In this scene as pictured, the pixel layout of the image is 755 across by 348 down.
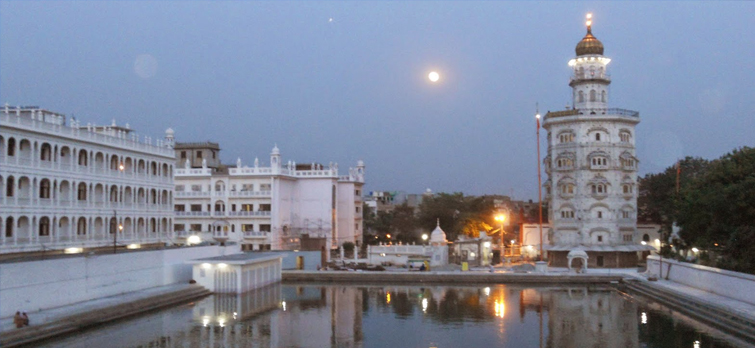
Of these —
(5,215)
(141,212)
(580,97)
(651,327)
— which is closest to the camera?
(651,327)

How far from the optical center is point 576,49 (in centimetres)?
5012

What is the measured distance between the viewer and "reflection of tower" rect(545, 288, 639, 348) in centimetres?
2469

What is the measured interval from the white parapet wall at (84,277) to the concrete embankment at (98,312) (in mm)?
579

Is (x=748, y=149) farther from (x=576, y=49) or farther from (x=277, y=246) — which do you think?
(x=277, y=246)

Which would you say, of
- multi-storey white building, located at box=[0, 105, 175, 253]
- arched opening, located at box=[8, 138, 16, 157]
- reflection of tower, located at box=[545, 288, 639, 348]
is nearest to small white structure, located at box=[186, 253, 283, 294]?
multi-storey white building, located at box=[0, 105, 175, 253]

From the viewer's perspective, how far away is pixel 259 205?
177ft

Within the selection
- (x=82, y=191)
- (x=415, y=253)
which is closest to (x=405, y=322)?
(x=82, y=191)

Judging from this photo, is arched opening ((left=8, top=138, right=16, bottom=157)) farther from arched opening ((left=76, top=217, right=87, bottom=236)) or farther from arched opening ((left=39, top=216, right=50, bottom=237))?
arched opening ((left=76, top=217, right=87, bottom=236))

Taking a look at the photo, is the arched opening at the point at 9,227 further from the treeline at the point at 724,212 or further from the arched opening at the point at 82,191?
the treeline at the point at 724,212

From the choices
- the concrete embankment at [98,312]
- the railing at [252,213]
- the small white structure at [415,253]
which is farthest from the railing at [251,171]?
the concrete embankment at [98,312]

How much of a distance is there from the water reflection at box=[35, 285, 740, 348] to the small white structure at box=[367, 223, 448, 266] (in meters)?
9.65

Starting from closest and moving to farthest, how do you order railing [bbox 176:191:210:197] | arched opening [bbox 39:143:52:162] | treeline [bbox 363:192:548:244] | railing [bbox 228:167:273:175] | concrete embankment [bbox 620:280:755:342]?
concrete embankment [bbox 620:280:755:342], arched opening [bbox 39:143:52:162], railing [bbox 228:167:273:175], railing [bbox 176:191:210:197], treeline [bbox 363:192:548:244]

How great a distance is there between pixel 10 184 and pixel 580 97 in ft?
118

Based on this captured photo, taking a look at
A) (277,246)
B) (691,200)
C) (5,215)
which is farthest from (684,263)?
(5,215)
